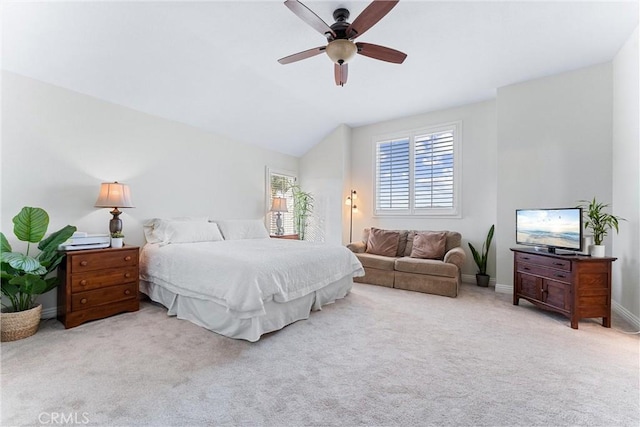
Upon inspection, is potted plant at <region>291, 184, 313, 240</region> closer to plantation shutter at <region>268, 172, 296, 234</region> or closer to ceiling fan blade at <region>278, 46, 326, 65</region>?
plantation shutter at <region>268, 172, 296, 234</region>

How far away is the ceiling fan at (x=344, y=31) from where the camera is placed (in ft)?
6.57

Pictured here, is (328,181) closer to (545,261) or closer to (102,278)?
(545,261)

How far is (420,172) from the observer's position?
5.17 metres

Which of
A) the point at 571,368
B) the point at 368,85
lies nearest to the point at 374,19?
the point at 368,85

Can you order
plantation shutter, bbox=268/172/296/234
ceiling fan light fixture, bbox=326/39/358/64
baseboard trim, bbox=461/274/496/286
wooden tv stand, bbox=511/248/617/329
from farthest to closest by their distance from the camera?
plantation shutter, bbox=268/172/296/234 < baseboard trim, bbox=461/274/496/286 < wooden tv stand, bbox=511/248/617/329 < ceiling fan light fixture, bbox=326/39/358/64

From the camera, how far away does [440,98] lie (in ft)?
14.6

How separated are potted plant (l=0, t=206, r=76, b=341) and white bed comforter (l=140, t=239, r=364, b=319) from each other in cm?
91

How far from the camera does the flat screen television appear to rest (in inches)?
116

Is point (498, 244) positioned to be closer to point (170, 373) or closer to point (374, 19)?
point (374, 19)

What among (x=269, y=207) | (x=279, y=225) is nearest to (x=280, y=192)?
(x=269, y=207)

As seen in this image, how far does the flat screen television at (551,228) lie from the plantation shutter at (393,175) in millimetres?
2008

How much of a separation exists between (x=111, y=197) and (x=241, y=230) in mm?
1742

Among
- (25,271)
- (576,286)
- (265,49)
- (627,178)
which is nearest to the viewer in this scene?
(25,271)

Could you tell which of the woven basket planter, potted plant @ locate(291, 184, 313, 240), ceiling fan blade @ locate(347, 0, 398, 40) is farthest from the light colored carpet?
potted plant @ locate(291, 184, 313, 240)
